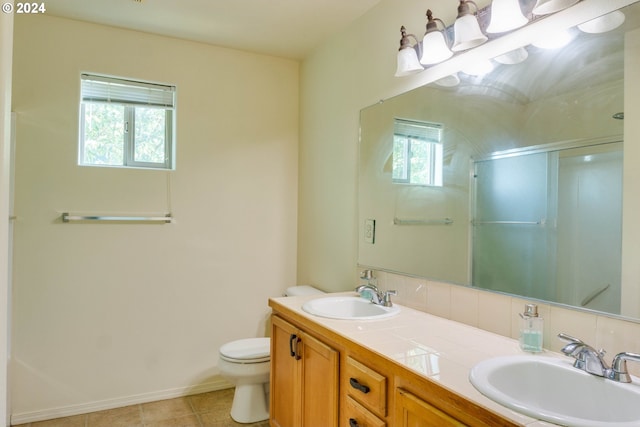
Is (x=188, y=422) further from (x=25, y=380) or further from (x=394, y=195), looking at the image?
(x=394, y=195)

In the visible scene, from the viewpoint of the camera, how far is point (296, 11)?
241 cm

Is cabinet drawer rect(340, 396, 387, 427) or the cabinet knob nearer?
cabinet drawer rect(340, 396, 387, 427)

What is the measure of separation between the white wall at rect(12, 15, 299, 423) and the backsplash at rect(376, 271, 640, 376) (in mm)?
1261

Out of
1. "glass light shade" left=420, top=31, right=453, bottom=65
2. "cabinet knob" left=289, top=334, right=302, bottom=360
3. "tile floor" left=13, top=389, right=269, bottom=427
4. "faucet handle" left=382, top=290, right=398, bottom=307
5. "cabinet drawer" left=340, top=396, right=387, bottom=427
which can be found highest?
"glass light shade" left=420, top=31, right=453, bottom=65

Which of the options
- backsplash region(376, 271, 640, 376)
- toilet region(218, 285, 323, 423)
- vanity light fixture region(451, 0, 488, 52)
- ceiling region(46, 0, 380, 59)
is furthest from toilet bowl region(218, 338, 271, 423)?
ceiling region(46, 0, 380, 59)

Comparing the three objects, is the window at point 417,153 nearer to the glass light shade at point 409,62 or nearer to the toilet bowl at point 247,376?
the glass light shade at point 409,62

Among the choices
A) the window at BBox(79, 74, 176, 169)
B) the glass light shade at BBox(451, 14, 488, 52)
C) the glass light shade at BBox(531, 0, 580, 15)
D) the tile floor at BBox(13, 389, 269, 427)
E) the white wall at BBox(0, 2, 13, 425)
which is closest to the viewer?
the white wall at BBox(0, 2, 13, 425)

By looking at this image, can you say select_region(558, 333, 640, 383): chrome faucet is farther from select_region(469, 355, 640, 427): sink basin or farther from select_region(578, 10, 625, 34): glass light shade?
select_region(578, 10, 625, 34): glass light shade

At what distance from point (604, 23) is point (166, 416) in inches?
115

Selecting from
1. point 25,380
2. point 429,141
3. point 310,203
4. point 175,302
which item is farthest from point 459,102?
point 25,380

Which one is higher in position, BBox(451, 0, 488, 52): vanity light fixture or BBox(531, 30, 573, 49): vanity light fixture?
BBox(451, 0, 488, 52): vanity light fixture

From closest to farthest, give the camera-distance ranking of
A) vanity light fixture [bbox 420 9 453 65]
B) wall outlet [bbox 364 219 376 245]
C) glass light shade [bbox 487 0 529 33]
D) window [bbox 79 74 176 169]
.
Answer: glass light shade [bbox 487 0 529 33]
vanity light fixture [bbox 420 9 453 65]
wall outlet [bbox 364 219 376 245]
window [bbox 79 74 176 169]

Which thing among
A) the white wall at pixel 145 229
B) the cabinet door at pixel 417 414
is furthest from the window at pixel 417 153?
the white wall at pixel 145 229

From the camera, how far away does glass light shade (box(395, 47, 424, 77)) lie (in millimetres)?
1895
